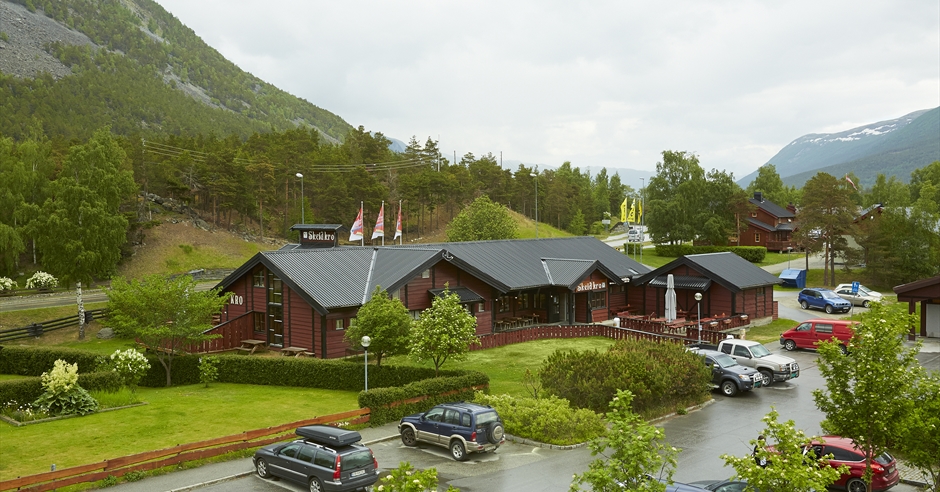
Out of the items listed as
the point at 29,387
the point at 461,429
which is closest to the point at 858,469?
the point at 461,429

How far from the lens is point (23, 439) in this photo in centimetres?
2336

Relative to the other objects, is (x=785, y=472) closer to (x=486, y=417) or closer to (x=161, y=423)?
(x=486, y=417)

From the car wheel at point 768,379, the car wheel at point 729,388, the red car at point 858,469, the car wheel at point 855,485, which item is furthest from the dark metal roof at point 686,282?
the car wheel at point 855,485

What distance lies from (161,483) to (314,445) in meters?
4.50

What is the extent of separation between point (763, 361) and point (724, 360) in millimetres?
2020

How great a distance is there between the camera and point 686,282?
4738 cm

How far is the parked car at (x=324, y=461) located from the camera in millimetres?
17969

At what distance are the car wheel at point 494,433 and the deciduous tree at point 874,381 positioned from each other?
962 centimetres

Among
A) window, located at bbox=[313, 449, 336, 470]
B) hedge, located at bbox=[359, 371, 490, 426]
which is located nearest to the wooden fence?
hedge, located at bbox=[359, 371, 490, 426]

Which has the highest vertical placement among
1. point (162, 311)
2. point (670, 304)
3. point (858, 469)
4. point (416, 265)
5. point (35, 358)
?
point (416, 265)

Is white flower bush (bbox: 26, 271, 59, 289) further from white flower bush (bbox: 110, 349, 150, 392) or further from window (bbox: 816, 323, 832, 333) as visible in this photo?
window (bbox: 816, 323, 832, 333)

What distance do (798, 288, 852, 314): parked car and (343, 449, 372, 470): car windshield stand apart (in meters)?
45.5

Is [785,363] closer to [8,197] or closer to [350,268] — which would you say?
[350,268]

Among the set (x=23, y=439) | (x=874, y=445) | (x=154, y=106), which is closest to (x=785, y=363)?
(x=874, y=445)
